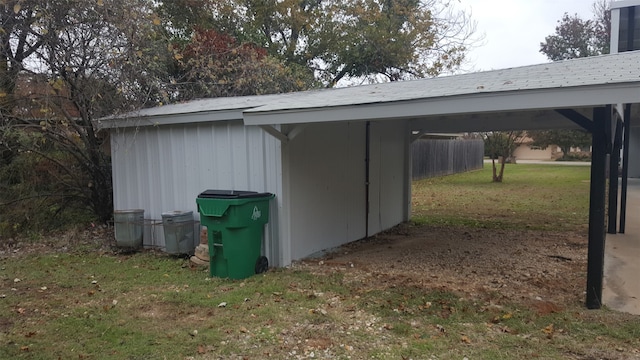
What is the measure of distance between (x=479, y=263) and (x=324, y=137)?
291 cm

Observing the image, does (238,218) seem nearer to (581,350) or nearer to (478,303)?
(478,303)

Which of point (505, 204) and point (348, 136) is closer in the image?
point (348, 136)

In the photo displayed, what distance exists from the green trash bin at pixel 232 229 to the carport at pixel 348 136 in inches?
17.1

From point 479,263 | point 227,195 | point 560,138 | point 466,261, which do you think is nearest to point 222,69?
point 227,195

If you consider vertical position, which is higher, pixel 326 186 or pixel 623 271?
pixel 326 186

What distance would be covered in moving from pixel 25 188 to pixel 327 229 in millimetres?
6241

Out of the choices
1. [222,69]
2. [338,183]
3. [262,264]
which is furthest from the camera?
[222,69]

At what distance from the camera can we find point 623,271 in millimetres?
5492

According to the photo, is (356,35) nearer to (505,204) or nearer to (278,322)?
(505,204)

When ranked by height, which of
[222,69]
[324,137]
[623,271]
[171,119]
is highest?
[222,69]

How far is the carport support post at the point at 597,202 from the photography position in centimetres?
403

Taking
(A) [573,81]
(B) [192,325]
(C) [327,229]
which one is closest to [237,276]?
(B) [192,325]

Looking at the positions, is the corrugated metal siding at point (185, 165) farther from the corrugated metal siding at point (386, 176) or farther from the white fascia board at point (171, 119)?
the corrugated metal siding at point (386, 176)

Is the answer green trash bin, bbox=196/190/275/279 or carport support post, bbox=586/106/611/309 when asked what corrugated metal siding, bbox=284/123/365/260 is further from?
carport support post, bbox=586/106/611/309
